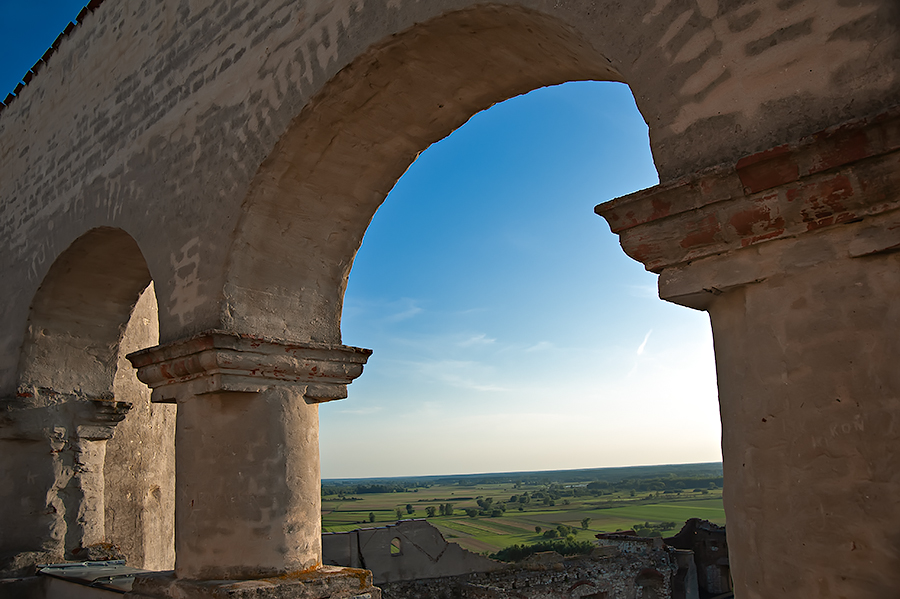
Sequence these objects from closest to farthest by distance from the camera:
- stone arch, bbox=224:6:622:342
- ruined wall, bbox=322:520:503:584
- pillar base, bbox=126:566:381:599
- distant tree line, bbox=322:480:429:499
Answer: stone arch, bbox=224:6:622:342 → pillar base, bbox=126:566:381:599 → ruined wall, bbox=322:520:503:584 → distant tree line, bbox=322:480:429:499

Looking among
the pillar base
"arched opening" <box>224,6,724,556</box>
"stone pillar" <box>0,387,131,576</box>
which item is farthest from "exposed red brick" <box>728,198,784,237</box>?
"stone pillar" <box>0,387,131,576</box>

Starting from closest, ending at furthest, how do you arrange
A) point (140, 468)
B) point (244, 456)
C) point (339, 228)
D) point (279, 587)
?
point (279, 587) < point (244, 456) < point (339, 228) < point (140, 468)

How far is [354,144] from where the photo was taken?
12.9ft

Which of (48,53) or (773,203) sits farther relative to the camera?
(48,53)

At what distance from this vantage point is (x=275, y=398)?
393 centimetres

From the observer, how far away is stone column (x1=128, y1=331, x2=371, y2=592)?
12.2 ft

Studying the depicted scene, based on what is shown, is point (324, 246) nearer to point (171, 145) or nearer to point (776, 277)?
point (171, 145)

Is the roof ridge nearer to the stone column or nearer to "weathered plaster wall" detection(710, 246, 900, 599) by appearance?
the stone column

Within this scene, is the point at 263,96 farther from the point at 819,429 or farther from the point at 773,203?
the point at 819,429

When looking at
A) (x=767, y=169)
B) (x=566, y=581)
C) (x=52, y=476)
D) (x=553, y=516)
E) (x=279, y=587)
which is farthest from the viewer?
(x=553, y=516)

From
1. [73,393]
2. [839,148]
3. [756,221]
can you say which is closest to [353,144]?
[756,221]

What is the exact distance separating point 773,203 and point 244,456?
302 cm

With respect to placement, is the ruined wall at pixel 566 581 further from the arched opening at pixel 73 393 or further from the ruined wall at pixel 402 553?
the arched opening at pixel 73 393

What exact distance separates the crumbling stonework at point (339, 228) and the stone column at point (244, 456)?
15 millimetres
